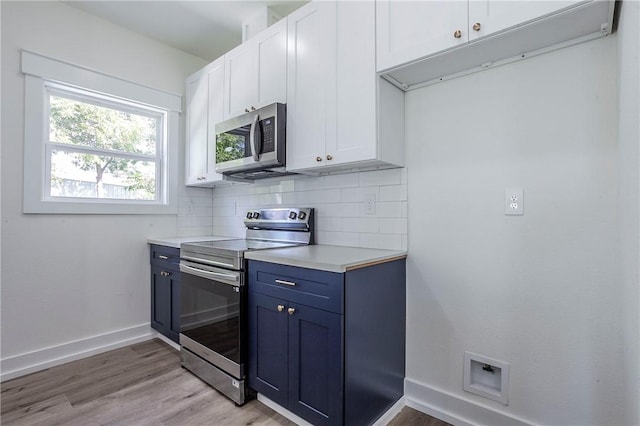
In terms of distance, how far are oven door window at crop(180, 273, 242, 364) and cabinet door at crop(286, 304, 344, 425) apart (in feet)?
1.40

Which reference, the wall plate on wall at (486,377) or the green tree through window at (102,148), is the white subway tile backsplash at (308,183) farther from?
the green tree through window at (102,148)

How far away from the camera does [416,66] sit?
1.65 metres

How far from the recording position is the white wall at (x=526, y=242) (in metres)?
1.34

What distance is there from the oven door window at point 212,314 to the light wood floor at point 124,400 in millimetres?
280

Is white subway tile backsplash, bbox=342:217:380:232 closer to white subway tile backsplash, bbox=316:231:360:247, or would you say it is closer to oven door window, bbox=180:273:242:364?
white subway tile backsplash, bbox=316:231:360:247

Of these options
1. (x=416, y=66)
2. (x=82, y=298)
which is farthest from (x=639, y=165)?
(x=82, y=298)

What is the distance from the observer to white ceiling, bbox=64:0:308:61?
7.91ft

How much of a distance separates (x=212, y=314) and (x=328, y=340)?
94 cm

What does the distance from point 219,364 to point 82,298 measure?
1402 mm

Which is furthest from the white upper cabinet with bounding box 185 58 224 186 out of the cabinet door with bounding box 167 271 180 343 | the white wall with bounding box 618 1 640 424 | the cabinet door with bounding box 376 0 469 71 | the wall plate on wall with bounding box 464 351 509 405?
the white wall with bounding box 618 1 640 424

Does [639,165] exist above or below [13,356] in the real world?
above

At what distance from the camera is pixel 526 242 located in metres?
1.53

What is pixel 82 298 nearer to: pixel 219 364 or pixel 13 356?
pixel 13 356

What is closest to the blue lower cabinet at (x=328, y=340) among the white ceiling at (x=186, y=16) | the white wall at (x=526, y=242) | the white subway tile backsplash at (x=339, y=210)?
the white wall at (x=526, y=242)
